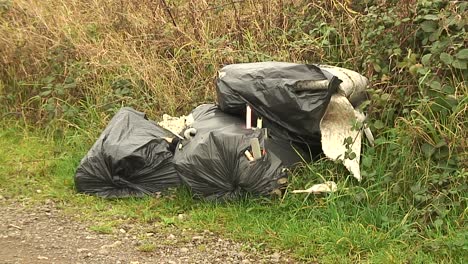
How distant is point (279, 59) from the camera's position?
5.64 metres

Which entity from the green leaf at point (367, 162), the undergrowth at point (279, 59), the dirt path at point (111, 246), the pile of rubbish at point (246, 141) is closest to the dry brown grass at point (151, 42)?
the undergrowth at point (279, 59)

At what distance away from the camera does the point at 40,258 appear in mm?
4008

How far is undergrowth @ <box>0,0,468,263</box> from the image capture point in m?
4.06

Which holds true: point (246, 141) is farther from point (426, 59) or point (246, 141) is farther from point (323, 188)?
point (426, 59)

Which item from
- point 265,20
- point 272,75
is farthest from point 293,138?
point 265,20

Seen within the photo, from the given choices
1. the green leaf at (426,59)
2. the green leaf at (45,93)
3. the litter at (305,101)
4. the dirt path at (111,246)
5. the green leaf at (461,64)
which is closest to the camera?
the dirt path at (111,246)

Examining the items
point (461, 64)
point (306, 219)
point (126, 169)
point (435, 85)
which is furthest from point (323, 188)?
point (126, 169)

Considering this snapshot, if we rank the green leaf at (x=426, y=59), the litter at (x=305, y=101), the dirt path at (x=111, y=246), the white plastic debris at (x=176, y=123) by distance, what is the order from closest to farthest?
the dirt path at (x=111, y=246) < the green leaf at (x=426, y=59) < the litter at (x=305, y=101) < the white plastic debris at (x=176, y=123)

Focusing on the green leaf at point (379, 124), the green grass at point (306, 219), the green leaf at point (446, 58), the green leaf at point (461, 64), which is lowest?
the green grass at point (306, 219)

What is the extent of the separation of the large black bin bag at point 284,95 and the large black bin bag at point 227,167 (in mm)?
201

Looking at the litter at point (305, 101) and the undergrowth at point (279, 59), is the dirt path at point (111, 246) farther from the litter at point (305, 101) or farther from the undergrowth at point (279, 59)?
the litter at point (305, 101)

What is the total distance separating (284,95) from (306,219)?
2.87 feet

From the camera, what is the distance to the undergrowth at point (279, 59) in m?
4.06

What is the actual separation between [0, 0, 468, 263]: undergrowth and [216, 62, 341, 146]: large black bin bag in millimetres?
293
